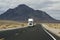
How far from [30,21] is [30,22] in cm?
43

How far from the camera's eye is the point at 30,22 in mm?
91750

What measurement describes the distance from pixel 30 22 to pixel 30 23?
1.32 ft

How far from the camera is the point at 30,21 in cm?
9156

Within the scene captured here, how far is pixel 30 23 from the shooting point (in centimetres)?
9188

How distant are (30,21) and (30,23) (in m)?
0.83
